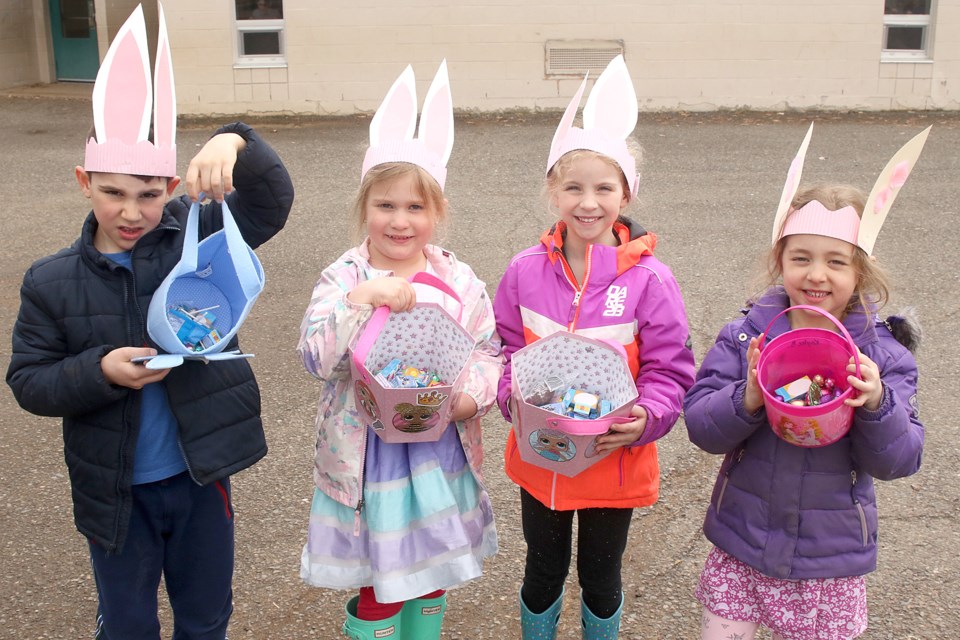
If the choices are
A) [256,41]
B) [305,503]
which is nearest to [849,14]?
[256,41]

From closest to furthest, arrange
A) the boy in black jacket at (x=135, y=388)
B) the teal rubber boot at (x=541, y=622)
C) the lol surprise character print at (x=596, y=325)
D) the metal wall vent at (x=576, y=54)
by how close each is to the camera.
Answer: the boy in black jacket at (x=135, y=388) < the lol surprise character print at (x=596, y=325) < the teal rubber boot at (x=541, y=622) < the metal wall vent at (x=576, y=54)

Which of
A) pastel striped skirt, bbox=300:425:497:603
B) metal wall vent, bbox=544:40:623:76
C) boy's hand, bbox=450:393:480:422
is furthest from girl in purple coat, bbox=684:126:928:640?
metal wall vent, bbox=544:40:623:76

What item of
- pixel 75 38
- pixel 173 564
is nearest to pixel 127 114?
pixel 173 564

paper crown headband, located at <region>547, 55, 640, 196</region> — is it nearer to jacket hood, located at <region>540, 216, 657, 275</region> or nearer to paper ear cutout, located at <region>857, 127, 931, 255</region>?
jacket hood, located at <region>540, 216, 657, 275</region>

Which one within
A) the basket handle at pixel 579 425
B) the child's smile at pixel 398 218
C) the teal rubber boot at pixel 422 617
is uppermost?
the child's smile at pixel 398 218

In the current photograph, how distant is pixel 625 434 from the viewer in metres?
2.61

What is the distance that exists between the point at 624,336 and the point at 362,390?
74 cm

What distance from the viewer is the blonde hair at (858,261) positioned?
2.58 m

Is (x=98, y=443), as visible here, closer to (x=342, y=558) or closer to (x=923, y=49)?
(x=342, y=558)

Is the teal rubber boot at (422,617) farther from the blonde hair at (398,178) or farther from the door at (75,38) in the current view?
the door at (75,38)

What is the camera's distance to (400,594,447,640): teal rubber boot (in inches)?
112

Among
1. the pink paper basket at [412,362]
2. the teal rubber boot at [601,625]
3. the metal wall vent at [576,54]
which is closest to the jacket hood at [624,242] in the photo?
the pink paper basket at [412,362]

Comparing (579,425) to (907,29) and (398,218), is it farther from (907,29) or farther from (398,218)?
(907,29)

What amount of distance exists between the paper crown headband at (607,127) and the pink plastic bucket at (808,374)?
0.66 meters
